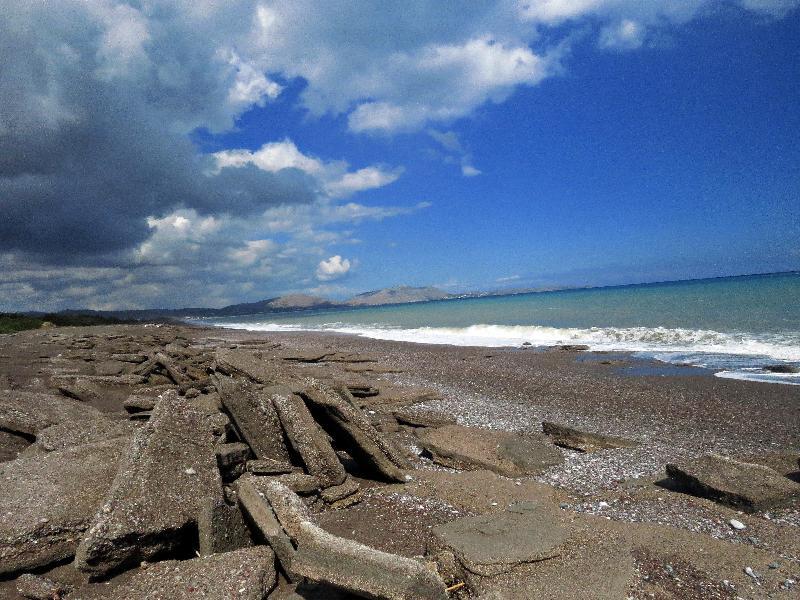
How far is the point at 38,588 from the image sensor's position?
136 inches

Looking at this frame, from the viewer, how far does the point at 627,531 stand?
4668mm

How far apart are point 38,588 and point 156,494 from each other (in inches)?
37.1

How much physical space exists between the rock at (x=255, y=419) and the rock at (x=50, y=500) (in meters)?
1.25

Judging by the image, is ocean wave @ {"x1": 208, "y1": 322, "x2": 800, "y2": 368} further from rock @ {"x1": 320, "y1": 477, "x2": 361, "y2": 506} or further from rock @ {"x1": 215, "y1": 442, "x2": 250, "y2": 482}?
rock @ {"x1": 215, "y1": 442, "x2": 250, "y2": 482}

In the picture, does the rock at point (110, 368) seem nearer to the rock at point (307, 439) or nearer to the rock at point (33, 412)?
the rock at point (33, 412)

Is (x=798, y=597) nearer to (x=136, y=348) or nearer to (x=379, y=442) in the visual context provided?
(x=379, y=442)

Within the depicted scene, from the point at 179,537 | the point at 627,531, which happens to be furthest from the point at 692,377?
the point at 179,537

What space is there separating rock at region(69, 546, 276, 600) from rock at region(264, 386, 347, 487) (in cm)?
174

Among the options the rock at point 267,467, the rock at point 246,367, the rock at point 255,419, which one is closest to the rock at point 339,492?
the rock at point 267,467

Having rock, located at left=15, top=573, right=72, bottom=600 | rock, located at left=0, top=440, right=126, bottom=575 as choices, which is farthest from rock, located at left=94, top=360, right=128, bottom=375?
rock, located at left=15, top=573, right=72, bottom=600

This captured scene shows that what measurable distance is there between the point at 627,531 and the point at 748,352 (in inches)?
649

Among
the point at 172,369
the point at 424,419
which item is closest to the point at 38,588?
the point at 424,419

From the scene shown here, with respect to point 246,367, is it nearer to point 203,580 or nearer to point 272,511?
point 272,511

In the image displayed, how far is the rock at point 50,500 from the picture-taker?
3.66 metres
